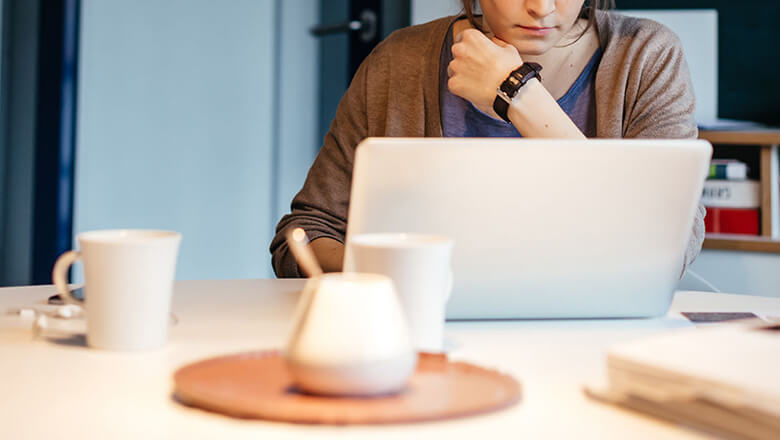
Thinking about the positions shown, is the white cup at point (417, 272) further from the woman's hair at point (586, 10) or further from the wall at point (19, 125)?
the wall at point (19, 125)

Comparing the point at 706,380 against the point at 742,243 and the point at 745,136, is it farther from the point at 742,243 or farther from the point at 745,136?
the point at 745,136

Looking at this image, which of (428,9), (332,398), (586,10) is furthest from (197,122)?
(332,398)

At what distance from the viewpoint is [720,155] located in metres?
2.40

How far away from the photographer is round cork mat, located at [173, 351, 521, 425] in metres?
0.47

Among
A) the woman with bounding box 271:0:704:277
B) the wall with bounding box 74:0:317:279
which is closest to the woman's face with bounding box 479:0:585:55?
the woman with bounding box 271:0:704:277

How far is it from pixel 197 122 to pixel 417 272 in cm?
219

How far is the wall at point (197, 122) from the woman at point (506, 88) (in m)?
1.06

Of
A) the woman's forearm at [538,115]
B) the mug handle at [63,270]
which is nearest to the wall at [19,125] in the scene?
the woman's forearm at [538,115]

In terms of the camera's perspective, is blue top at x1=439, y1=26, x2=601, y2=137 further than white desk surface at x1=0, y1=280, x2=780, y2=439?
Yes

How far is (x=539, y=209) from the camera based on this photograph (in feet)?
2.44

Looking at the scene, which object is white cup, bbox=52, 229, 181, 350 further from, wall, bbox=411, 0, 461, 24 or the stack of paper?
wall, bbox=411, 0, 461, 24

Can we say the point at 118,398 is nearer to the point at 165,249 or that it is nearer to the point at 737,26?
the point at 165,249

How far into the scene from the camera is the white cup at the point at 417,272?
63cm

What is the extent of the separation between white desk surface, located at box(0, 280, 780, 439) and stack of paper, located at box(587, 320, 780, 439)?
1cm
